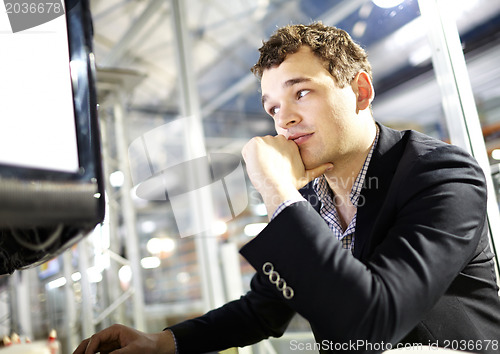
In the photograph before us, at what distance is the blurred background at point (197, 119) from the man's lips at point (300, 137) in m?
0.15

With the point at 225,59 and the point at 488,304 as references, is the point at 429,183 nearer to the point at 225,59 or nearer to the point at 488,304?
the point at 488,304

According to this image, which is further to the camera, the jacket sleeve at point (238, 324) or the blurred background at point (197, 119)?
the blurred background at point (197, 119)

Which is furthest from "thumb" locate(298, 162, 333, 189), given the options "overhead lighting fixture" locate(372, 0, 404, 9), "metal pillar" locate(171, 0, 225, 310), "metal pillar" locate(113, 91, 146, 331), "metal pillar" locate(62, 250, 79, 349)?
"metal pillar" locate(62, 250, 79, 349)

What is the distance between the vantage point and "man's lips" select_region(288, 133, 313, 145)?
1022mm

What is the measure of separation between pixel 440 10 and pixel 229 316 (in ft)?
4.42

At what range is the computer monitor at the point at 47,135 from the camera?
0.42m

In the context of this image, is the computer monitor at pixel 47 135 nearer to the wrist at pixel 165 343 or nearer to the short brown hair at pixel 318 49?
the wrist at pixel 165 343

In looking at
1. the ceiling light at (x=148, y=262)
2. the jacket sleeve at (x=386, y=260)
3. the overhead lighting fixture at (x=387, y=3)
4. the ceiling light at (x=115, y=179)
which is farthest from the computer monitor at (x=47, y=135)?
the ceiling light at (x=148, y=262)

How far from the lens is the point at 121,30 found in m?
5.13

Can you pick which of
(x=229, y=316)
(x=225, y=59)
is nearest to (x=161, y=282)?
(x=225, y=59)

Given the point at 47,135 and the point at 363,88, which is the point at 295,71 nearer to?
the point at 363,88

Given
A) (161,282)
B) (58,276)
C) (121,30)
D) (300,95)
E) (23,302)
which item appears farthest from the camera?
(161,282)

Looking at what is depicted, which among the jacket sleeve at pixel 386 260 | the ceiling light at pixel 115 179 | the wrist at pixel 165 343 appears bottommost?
the wrist at pixel 165 343

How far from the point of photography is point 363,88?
1.17 metres
